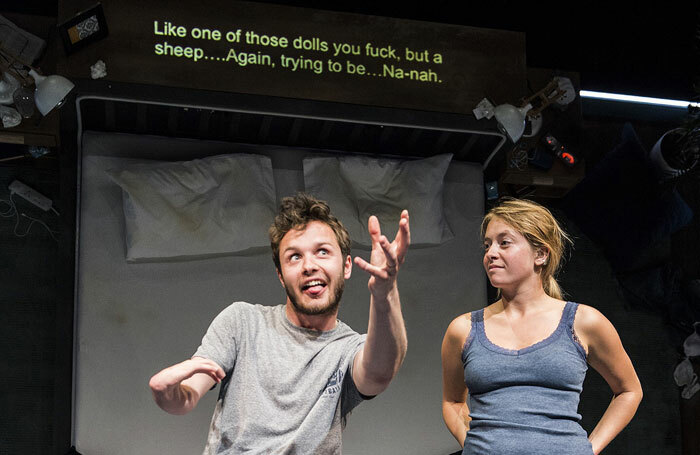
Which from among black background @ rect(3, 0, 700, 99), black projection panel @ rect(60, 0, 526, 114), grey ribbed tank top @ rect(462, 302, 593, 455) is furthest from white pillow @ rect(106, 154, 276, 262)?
→ grey ribbed tank top @ rect(462, 302, 593, 455)

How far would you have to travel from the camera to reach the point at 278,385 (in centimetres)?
297

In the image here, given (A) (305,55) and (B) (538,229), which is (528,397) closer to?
(B) (538,229)

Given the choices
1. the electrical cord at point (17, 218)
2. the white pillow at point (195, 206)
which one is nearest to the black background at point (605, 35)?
the white pillow at point (195, 206)

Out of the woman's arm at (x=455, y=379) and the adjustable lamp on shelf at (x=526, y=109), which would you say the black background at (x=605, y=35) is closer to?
the adjustable lamp on shelf at (x=526, y=109)

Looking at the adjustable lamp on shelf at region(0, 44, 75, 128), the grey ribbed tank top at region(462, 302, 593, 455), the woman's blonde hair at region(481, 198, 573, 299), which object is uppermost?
the adjustable lamp on shelf at region(0, 44, 75, 128)

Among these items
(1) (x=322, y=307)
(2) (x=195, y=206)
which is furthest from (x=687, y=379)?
(1) (x=322, y=307)

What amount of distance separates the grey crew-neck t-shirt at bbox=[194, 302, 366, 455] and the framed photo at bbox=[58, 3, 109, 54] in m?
1.90

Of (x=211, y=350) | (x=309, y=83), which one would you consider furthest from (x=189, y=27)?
(x=211, y=350)

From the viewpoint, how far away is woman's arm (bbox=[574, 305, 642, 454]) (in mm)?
3070

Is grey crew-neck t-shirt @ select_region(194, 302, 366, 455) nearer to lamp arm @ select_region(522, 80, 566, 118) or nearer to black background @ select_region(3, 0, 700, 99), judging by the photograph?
lamp arm @ select_region(522, 80, 566, 118)

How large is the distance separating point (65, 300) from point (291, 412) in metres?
1.92

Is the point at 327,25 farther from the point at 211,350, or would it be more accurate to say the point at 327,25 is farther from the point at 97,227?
the point at 211,350

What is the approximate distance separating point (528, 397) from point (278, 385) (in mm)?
768

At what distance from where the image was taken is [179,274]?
4.54 meters
